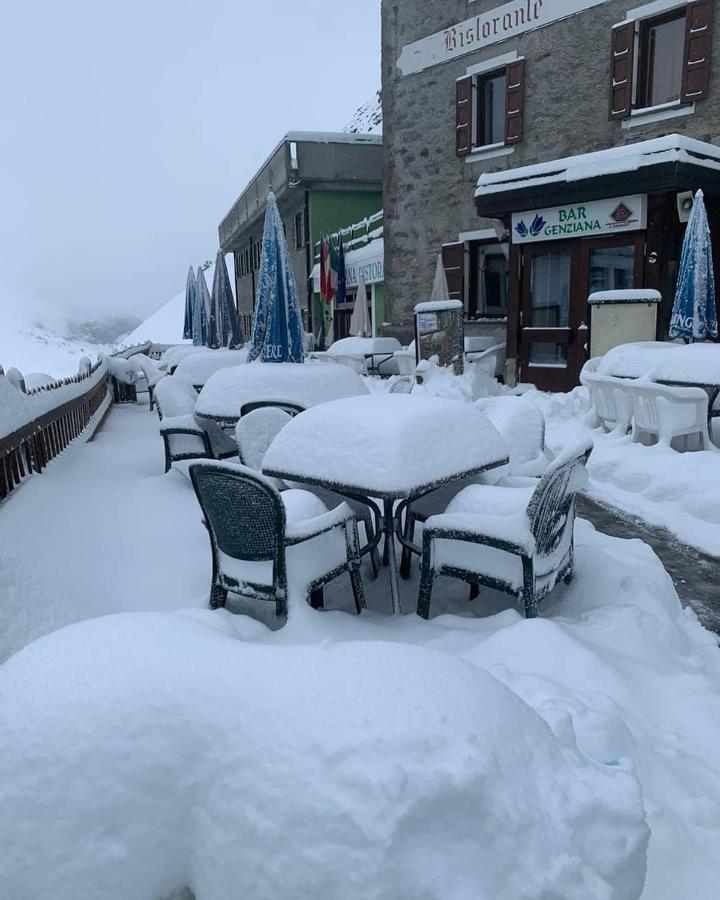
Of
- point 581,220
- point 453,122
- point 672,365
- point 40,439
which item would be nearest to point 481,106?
point 453,122

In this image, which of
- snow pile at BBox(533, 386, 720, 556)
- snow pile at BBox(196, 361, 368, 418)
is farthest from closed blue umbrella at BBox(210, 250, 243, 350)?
snow pile at BBox(533, 386, 720, 556)

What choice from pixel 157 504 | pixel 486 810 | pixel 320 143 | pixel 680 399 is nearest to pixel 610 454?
pixel 680 399

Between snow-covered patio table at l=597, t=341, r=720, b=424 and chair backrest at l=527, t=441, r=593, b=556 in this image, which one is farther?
snow-covered patio table at l=597, t=341, r=720, b=424

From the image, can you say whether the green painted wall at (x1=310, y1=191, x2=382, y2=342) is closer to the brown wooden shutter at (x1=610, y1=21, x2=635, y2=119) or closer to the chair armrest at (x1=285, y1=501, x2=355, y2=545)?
the brown wooden shutter at (x1=610, y1=21, x2=635, y2=119)

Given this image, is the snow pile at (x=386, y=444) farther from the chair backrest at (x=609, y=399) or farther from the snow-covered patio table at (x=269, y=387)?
the chair backrest at (x=609, y=399)

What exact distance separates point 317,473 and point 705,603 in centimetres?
224

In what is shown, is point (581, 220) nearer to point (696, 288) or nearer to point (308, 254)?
point (696, 288)

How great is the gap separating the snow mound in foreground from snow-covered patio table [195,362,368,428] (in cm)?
470

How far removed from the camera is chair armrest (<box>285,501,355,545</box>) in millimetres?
3133

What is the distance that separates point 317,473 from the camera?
3518 millimetres

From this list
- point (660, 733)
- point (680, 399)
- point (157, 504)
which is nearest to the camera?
point (660, 733)

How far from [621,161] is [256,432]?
25.8 feet

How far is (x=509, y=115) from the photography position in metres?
14.3

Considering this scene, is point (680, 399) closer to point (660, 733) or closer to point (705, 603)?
point (705, 603)
